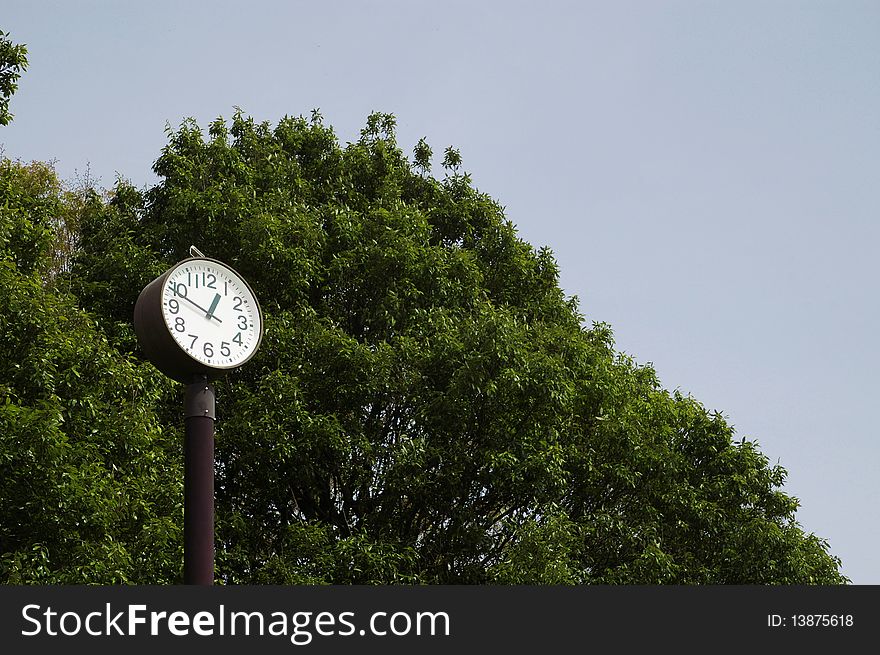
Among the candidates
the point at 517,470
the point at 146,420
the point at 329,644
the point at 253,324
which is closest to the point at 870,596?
the point at 329,644

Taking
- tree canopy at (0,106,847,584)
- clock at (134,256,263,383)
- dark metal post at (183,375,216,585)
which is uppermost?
tree canopy at (0,106,847,584)

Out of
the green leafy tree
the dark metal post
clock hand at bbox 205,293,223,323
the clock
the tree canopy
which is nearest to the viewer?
the dark metal post

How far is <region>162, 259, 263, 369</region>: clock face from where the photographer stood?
5.10 meters

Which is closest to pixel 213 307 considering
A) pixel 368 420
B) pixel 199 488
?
pixel 199 488

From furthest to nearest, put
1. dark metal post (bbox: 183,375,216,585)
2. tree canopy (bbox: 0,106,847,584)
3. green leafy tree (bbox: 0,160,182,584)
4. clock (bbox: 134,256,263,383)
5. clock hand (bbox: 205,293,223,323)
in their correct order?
tree canopy (bbox: 0,106,847,584) < green leafy tree (bbox: 0,160,182,584) < clock hand (bbox: 205,293,223,323) < clock (bbox: 134,256,263,383) < dark metal post (bbox: 183,375,216,585)

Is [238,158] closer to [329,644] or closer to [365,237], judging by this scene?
[365,237]

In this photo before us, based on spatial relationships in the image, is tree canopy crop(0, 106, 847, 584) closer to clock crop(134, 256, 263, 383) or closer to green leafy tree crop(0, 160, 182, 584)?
green leafy tree crop(0, 160, 182, 584)

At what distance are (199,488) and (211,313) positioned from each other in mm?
871

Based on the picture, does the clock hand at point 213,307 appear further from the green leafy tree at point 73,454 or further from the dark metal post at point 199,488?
the green leafy tree at point 73,454

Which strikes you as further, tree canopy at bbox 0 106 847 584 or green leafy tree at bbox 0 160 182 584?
tree canopy at bbox 0 106 847 584

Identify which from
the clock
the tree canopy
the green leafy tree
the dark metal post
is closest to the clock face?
the clock

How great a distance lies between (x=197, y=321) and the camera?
5.20 meters

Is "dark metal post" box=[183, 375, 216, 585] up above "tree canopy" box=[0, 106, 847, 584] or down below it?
below

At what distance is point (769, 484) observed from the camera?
11820 millimetres
